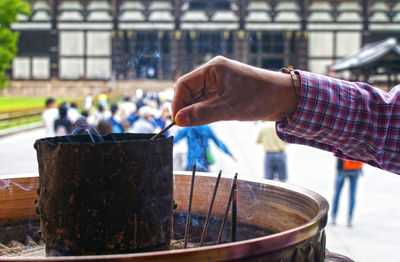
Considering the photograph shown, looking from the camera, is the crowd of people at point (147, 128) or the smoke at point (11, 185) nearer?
the smoke at point (11, 185)

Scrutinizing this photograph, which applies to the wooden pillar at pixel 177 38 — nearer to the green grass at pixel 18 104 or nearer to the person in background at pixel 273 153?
the green grass at pixel 18 104

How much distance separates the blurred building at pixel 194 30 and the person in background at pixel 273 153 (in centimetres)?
2072

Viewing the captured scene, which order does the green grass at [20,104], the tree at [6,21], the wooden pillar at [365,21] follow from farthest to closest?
the wooden pillar at [365,21] → the green grass at [20,104] → the tree at [6,21]

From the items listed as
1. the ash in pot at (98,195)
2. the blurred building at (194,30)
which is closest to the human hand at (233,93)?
the ash in pot at (98,195)

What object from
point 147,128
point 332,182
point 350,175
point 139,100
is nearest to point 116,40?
point 139,100

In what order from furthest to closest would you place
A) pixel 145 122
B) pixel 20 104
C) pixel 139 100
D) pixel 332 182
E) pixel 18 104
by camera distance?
1. pixel 18 104
2. pixel 20 104
3. pixel 139 100
4. pixel 332 182
5. pixel 145 122

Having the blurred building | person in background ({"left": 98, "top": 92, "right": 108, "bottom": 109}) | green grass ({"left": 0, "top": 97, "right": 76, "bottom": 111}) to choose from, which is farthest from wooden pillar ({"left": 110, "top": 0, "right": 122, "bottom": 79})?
person in background ({"left": 98, "top": 92, "right": 108, "bottom": 109})

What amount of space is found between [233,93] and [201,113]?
0.11 meters

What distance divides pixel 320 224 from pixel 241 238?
2.39 ft

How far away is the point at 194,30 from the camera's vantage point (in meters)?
27.3

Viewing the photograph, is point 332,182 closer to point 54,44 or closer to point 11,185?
point 11,185

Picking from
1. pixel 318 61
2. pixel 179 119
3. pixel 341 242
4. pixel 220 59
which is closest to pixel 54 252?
pixel 179 119

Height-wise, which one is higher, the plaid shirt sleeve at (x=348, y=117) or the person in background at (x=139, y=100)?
the plaid shirt sleeve at (x=348, y=117)

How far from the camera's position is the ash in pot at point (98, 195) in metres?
1.38
